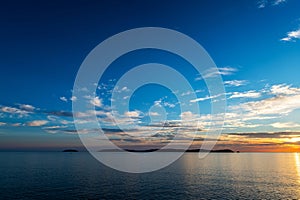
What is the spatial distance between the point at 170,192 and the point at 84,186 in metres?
30.3

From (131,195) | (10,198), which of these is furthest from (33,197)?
(131,195)

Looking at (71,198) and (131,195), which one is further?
(131,195)

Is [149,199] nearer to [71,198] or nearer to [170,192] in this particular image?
[170,192]

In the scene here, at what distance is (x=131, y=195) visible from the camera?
246 ft

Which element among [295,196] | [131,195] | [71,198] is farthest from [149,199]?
[295,196]

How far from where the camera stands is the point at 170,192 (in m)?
80.1

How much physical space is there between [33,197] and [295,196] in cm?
7718

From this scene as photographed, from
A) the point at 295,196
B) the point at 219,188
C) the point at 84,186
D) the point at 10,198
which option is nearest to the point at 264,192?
the point at 295,196

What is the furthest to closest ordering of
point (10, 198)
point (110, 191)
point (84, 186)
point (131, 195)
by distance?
1. point (84, 186)
2. point (110, 191)
3. point (131, 195)
4. point (10, 198)

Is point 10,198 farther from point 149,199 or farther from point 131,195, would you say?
point 149,199

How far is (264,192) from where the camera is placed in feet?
274

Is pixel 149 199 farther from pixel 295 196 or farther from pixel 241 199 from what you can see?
pixel 295 196

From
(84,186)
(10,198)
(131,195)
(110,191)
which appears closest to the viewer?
(10,198)

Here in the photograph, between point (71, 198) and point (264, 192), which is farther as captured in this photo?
point (264, 192)
